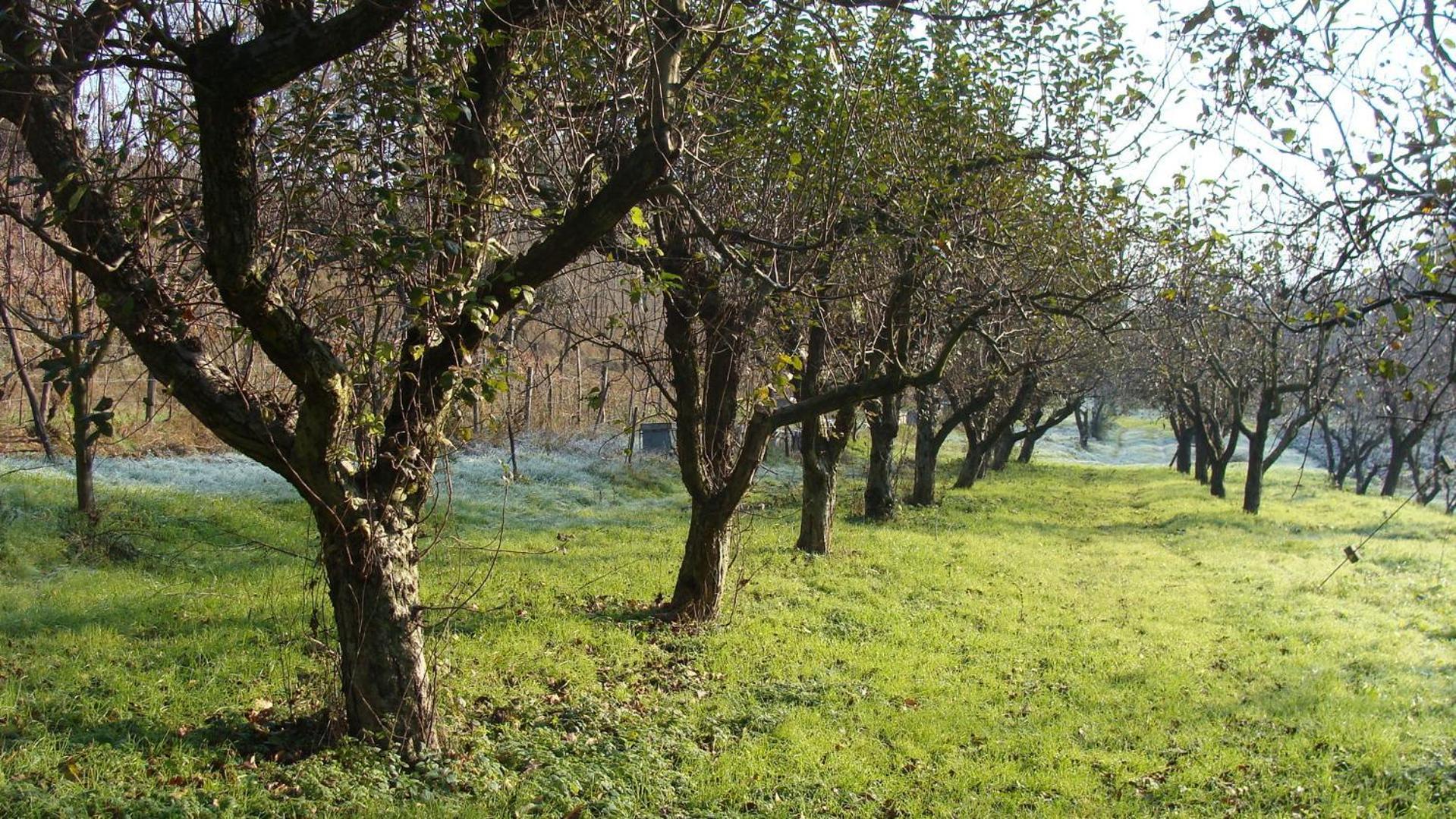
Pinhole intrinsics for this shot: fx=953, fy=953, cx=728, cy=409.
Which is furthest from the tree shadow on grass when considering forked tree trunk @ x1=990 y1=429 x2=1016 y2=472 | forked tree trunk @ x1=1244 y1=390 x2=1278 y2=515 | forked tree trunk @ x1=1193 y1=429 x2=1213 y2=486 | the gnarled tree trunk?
forked tree trunk @ x1=1193 y1=429 x2=1213 y2=486

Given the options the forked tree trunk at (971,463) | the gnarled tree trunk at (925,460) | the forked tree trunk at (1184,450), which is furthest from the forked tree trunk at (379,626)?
the forked tree trunk at (1184,450)

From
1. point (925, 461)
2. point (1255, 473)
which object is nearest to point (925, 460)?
point (925, 461)

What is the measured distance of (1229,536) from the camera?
22.5 meters

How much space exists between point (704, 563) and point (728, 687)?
7.00 feet

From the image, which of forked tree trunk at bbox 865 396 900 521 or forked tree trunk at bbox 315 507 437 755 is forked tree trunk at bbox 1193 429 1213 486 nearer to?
forked tree trunk at bbox 865 396 900 521

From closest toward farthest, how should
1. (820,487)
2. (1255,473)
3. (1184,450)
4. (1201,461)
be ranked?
(820,487)
(1255,473)
(1201,461)
(1184,450)

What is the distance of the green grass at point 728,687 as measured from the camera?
620 cm

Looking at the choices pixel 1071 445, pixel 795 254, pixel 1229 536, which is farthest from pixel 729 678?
pixel 1071 445

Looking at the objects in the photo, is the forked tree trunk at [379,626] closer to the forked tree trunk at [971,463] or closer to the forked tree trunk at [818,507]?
the forked tree trunk at [818,507]

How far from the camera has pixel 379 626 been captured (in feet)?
20.1

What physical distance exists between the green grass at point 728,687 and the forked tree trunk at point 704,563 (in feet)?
1.18

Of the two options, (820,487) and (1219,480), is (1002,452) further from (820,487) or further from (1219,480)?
(820,487)

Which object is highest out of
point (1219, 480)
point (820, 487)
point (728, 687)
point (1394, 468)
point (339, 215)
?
point (339, 215)

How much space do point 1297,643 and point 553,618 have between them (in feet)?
30.1
